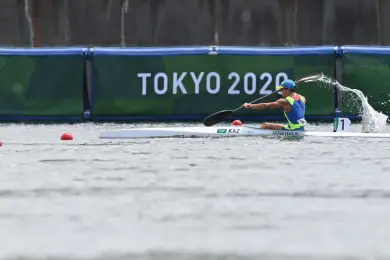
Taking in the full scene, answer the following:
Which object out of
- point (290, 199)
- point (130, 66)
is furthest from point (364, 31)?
point (290, 199)

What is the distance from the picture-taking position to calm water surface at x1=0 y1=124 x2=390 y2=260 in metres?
Answer: 5.60

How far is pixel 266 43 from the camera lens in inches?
981

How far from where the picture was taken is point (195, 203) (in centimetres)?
738

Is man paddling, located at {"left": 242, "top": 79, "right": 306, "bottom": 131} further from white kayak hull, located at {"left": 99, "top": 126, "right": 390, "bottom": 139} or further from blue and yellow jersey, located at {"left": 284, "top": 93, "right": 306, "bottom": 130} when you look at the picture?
white kayak hull, located at {"left": 99, "top": 126, "right": 390, "bottom": 139}

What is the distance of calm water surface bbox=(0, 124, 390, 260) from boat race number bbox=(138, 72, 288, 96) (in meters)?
6.71

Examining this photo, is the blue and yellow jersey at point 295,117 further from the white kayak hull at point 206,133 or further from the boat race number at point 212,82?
the boat race number at point 212,82

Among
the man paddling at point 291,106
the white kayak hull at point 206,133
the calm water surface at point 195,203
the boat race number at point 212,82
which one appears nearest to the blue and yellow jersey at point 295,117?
the man paddling at point 291,106

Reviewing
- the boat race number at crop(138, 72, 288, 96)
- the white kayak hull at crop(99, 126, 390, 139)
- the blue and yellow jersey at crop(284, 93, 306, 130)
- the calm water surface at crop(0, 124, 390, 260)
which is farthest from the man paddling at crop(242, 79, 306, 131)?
the boat race number at crop(138, 72, 288, 96)

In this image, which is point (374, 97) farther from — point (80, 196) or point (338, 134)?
point (80, 196)

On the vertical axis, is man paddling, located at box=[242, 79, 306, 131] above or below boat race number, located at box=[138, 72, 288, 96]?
below

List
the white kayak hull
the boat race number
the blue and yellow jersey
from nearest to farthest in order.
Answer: the white kayak hull < the blue and yellow jersey < the boat race number

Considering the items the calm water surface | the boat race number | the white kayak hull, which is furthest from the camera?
the boat race number

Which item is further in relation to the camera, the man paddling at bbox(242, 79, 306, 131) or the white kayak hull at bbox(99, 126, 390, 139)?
the man paddling at bbox(242, 79, 306, 131)

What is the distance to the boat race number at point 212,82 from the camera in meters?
19.7
